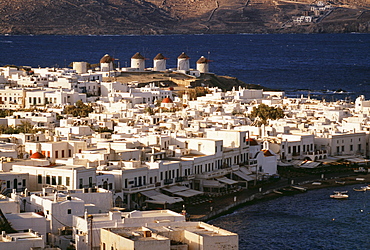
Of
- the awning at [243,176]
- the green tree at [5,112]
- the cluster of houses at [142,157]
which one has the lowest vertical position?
the awning at [243,176]

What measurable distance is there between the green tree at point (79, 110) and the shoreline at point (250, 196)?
19.2m

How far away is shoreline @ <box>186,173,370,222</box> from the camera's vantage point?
41.0 metres

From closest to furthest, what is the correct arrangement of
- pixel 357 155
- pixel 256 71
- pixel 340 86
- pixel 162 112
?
pixel 357 155
pixel 162 112
pixel 340 86
pixel 256 71

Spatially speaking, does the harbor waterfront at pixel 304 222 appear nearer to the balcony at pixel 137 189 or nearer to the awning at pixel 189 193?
the awning at pixel 189 193

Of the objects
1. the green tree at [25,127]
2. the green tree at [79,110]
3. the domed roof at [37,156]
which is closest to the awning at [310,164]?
the green tree at [25,127]

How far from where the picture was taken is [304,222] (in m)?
40.8

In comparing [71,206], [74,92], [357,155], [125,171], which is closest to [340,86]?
[74,92]

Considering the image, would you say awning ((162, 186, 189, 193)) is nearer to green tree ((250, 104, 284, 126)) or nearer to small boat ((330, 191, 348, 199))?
small boat ((330, 191, 348, 199))

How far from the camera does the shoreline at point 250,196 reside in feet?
135

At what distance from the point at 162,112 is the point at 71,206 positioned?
107 ft

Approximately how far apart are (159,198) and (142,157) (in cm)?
385

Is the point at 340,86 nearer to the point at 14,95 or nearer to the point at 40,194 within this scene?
the point at 14,95

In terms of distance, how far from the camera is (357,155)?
55.9 meters

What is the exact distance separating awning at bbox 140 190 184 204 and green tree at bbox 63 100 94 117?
2269 centimetres
